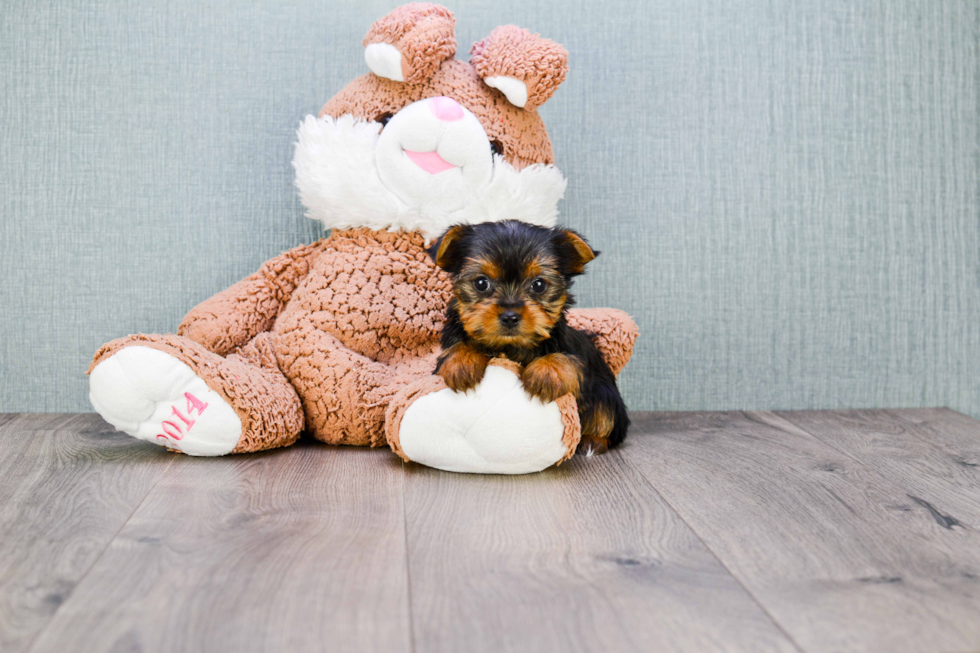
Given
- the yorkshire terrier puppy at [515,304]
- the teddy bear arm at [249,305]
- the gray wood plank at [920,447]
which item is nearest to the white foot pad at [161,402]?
the teddy bear arm at [249,305]

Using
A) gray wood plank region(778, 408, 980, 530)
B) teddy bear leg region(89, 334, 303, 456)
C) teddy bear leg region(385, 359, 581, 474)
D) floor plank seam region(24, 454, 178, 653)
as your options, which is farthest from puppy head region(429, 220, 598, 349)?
gray wood plank region(778, 408, 980, 530)

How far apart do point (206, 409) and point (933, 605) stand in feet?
4.48

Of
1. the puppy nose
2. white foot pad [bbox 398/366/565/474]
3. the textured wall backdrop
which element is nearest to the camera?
the puppy nose

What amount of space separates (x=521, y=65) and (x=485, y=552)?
118cm

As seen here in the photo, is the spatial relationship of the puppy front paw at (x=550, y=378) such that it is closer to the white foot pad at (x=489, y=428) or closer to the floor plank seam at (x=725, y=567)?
the white foot pad at (x=489, y=428)

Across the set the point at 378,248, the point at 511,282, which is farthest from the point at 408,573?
the point at 378,248

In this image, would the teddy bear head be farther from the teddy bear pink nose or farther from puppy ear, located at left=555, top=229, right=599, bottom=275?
puppy ear, located at left=555, top=229, right=599, bottom=275

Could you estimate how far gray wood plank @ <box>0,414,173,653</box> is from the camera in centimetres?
103

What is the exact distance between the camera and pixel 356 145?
188 cm

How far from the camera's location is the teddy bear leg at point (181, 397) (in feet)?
5.31

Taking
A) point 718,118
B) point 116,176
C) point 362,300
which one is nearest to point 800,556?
point 362,300

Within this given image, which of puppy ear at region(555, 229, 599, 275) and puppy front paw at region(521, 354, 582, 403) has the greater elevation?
puppy ear at region(555, 229, 599, 275)

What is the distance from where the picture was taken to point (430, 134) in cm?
183

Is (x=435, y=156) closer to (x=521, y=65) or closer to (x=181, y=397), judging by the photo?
(x=521, y=65)
